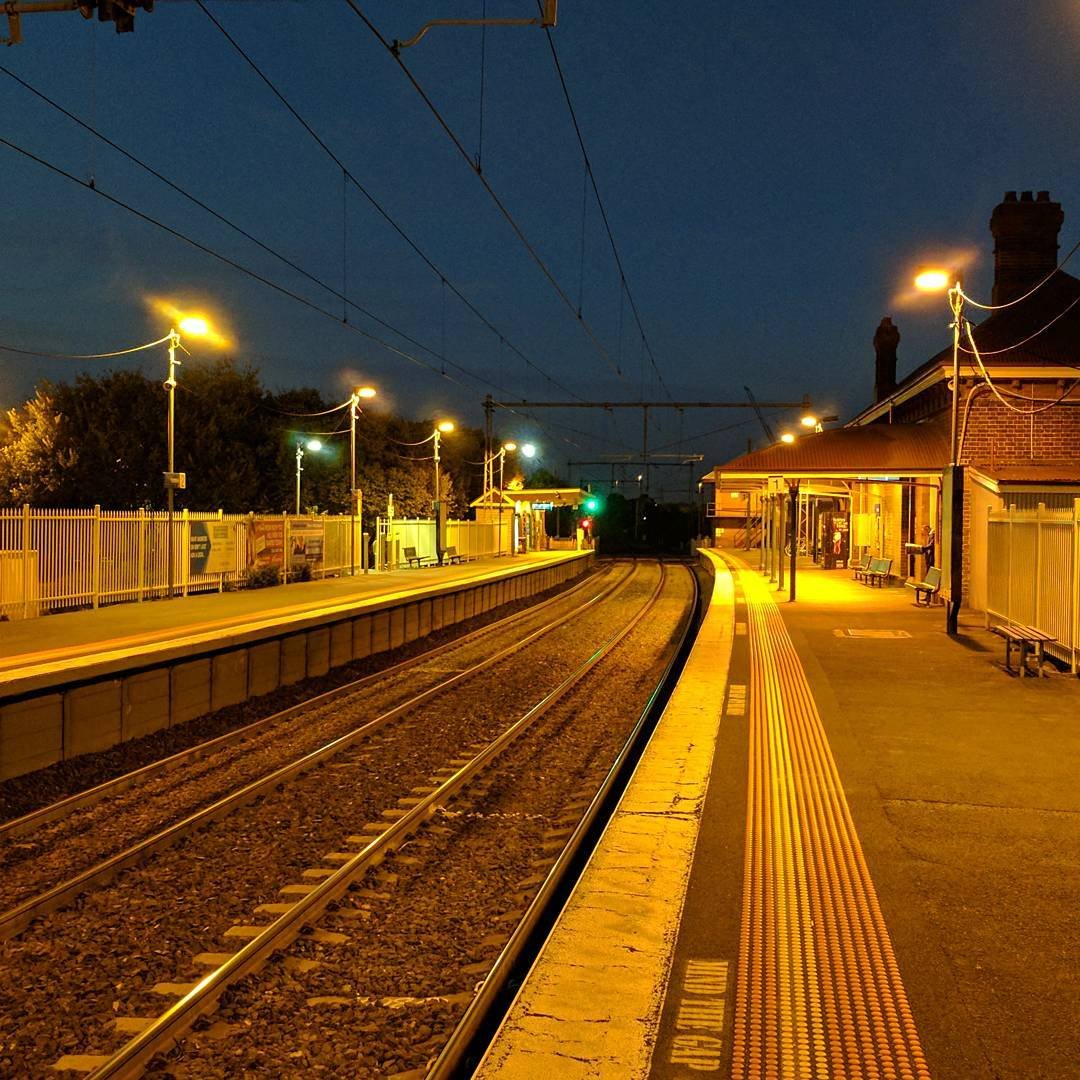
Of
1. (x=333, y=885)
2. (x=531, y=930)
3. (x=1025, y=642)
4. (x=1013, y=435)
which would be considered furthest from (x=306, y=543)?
(x=531, y=930)

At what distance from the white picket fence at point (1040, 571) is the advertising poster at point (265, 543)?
48.2ft

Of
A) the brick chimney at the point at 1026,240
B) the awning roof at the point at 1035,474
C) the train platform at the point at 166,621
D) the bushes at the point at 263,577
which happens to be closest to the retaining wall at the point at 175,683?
the train platform at the point at 166,621

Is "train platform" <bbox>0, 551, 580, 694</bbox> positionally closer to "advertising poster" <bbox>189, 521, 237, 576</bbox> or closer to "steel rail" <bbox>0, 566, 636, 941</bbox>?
"advertising poster" <bbox>189, 521, 237, 576</bbox>

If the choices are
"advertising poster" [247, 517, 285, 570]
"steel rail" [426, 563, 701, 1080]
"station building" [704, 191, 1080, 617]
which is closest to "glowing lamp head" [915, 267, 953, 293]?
"station building" [704, 191, 1080, 617]

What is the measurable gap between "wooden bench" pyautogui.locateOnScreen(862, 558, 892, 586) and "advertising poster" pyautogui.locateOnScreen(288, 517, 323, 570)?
14.0 metres

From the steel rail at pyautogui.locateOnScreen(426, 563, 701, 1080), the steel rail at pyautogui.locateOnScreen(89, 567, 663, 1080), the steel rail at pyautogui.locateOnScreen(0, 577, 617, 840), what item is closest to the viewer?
the steel rail at pyautogui.locateOnScreen(426, 563, 701, 1080)

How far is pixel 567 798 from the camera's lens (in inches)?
326

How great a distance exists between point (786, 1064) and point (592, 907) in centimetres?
160

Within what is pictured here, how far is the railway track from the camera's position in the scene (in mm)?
4320

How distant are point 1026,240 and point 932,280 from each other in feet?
50.0

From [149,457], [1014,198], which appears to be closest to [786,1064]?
[1014,198]

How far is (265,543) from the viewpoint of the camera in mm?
23266

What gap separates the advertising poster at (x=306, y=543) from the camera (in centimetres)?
2473

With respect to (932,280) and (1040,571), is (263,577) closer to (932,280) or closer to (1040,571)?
(932,280)
